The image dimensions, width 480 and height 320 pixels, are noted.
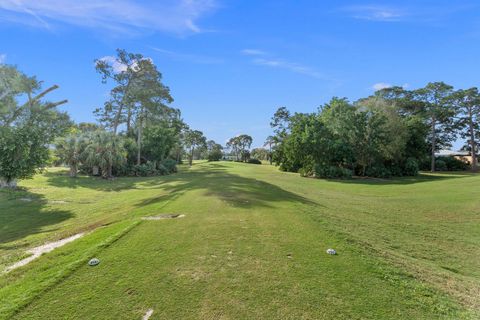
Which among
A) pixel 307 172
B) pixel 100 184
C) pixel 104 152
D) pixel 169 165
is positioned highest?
pixel 104 152

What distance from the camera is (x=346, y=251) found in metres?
4.76

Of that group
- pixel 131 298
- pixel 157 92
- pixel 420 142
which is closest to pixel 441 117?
pixel 420 142

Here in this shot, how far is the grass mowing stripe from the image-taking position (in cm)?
326

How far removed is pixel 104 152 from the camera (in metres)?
24.8

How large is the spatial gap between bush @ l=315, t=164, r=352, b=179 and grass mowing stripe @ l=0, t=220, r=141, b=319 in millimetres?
24444

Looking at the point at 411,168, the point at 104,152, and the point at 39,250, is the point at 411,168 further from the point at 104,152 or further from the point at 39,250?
the point at 39,250

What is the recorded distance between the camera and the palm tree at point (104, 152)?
24469mm

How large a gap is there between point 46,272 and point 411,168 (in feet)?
119

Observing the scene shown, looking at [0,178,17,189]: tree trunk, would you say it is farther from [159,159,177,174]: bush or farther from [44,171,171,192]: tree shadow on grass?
[159,159,177,174]: bush

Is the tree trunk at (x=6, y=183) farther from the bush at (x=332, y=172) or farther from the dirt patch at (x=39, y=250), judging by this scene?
the bush at (x=332, y=172)

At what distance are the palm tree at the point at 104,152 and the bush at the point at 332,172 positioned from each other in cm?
2045

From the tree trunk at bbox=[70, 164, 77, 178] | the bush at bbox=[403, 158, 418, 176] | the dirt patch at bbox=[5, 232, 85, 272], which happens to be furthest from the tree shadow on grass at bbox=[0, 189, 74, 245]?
the bush at bbox=[403, 158, 418, 176]

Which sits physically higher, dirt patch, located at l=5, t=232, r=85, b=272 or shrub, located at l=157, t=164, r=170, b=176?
shrub, located at l=157, t=164, r=170, b=176

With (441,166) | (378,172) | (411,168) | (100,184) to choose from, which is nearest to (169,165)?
(100,184)
